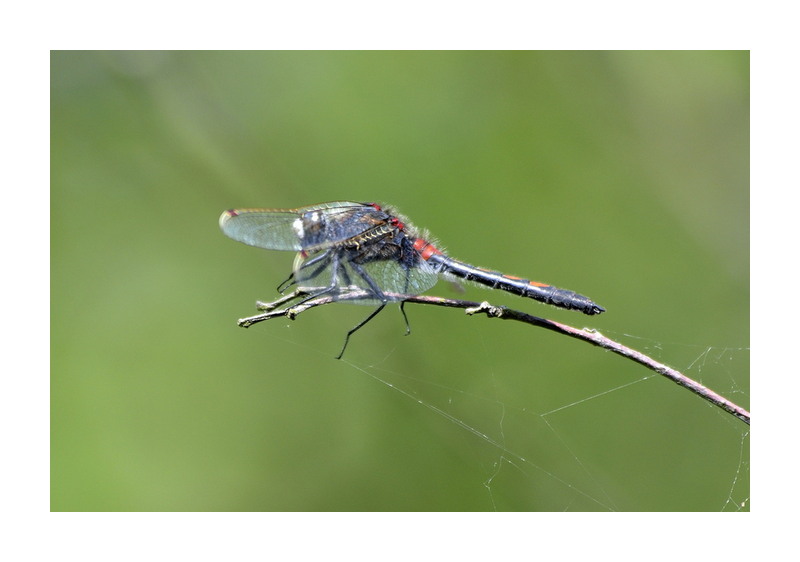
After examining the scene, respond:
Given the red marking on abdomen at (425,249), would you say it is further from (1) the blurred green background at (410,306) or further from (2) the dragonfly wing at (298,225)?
(1) the blurred green background at (410,306)

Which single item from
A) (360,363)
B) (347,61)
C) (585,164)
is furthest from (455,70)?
(360,363)

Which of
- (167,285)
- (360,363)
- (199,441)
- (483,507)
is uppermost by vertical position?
(167,285)

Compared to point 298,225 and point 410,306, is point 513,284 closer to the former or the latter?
point 410,306

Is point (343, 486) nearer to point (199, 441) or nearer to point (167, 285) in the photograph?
point (199, 441)

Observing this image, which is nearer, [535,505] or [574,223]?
[535,505]

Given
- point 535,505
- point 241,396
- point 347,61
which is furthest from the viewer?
point 347,61
